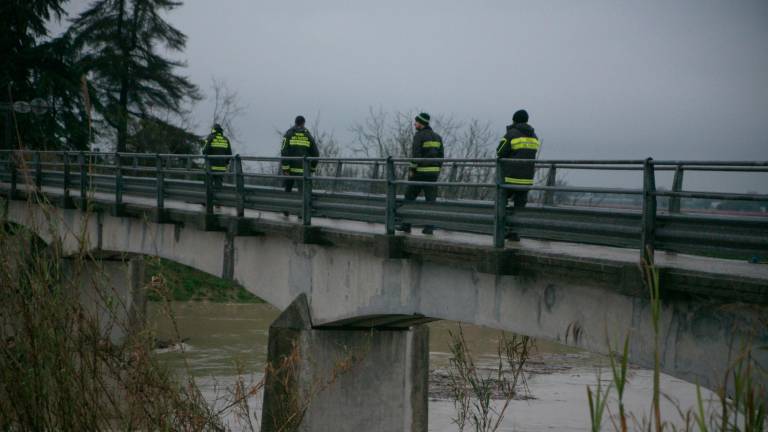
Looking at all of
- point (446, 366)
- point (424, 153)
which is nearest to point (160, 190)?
point (446, 366)

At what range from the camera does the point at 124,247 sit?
18766 mm

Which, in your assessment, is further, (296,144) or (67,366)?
(296,144)

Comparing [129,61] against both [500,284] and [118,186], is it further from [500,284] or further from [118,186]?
[500,284]

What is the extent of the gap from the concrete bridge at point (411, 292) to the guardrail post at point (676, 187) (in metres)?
0.42

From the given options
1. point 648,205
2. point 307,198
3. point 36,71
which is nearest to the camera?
point 648,205

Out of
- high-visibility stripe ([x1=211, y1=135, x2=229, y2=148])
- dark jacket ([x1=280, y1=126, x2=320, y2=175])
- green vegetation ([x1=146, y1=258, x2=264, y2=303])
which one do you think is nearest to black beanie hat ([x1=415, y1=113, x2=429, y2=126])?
dark jacket ([x1=280, y1=126, x2=320, y2=175])

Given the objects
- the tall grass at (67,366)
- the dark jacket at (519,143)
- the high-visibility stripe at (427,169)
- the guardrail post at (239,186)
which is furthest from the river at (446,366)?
the tall grass at (67,366)

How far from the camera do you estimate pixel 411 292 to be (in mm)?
10656

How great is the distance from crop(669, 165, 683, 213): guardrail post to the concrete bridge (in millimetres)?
416

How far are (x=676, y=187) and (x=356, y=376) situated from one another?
6488mm

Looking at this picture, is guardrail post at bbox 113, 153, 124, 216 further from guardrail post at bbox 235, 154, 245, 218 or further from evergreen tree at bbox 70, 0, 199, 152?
evergreen tree at bbox 70, 0, 199, 152

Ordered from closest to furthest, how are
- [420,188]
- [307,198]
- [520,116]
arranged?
1. [520,116]
2. [420,188]
3. [307,198]

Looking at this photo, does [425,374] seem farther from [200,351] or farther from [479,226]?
[200,351]

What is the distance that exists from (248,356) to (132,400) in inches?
816
